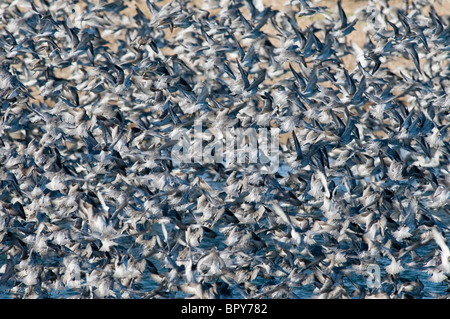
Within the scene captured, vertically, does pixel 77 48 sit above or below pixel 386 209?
above

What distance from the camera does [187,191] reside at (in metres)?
20.8

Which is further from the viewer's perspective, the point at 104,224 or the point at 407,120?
the point at 407,120

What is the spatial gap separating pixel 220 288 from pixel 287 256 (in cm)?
227

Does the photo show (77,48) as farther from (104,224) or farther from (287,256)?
(287,256)

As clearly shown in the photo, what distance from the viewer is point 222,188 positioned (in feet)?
70.7

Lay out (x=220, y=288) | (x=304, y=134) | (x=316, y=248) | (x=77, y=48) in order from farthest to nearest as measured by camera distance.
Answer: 1. (x=77, y=48)
2. (x=304, y=134)
3. (x=316, y=248)
4. (x=220, y=288)

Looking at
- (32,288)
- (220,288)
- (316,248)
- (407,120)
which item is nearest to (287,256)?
(316,248)

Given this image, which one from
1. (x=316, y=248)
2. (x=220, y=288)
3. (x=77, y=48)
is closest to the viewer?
(x=220, y=288)

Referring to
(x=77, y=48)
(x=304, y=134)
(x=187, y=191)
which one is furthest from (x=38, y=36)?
(x=304, y=134)

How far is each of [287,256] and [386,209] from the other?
306cm

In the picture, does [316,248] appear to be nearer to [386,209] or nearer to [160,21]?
[386,209]

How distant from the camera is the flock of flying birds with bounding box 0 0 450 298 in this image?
63.7ft

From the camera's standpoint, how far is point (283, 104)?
21938mm

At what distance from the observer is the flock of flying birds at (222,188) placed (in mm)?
19406
